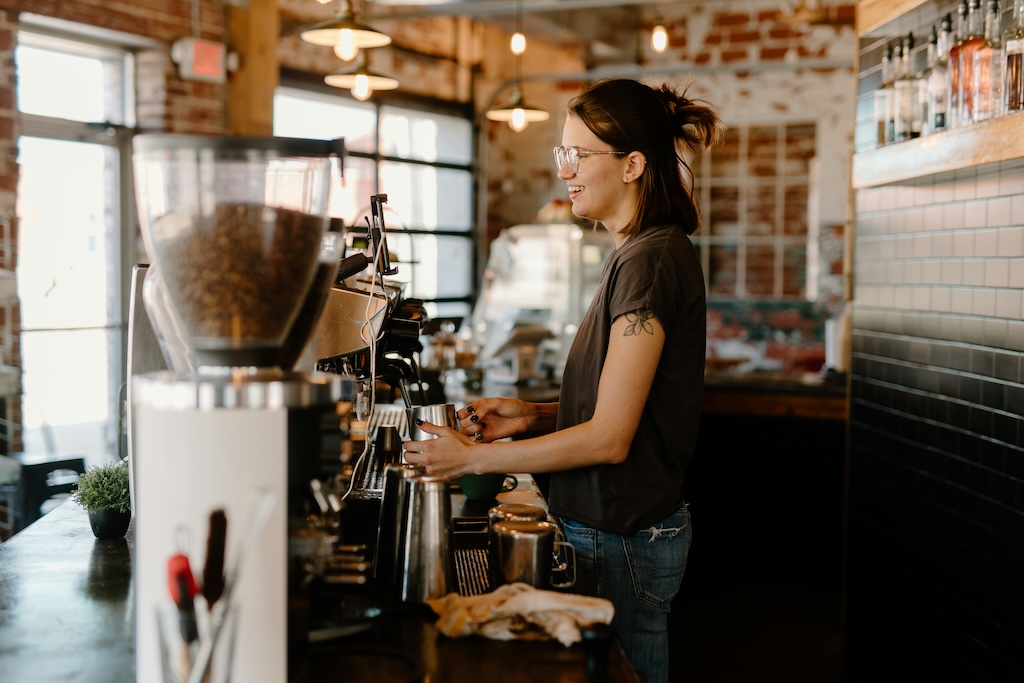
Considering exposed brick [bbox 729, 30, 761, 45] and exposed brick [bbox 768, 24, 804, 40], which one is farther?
exposed brick [bbox 729, 30, 761, 45]

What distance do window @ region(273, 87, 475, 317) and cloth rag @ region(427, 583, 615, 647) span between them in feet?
19.1

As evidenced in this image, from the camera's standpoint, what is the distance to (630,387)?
1718 mm

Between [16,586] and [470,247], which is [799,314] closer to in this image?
[470,247]

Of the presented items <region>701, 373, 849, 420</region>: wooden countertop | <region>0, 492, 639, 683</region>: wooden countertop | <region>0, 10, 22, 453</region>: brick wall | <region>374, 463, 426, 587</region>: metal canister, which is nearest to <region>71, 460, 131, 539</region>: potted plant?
<region>0, 492, 639, 683</region>: wooden countertop

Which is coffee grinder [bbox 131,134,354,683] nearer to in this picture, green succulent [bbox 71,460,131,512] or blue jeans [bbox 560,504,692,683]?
blue jeans [bbox 560,504,692,683]

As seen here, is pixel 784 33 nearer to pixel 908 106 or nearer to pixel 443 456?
pixel 908 106

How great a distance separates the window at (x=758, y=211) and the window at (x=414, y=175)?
2.07 m

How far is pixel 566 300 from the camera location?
6.82 metres

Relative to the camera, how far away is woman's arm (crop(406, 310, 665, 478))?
5.65ft

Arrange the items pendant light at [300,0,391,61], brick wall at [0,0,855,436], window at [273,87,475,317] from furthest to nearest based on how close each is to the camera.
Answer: brick wall at [0,0,855,436], window at [273,87,475,317], pendant light at [300,0,391,61]

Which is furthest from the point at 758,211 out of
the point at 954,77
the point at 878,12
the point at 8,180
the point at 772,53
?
the point at 954,77

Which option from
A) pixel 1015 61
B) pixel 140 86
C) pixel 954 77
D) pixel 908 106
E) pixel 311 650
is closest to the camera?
pixel 311 650

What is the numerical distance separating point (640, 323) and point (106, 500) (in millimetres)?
1093

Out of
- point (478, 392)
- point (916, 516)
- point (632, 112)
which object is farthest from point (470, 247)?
point (632, 112)
